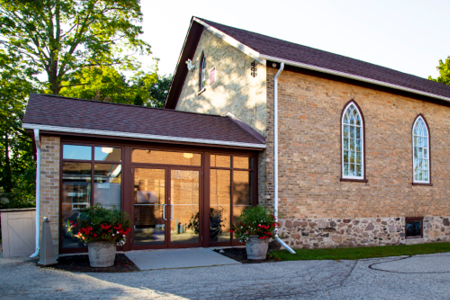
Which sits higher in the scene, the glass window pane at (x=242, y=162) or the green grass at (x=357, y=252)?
the glass window pane at (x=242, y=162)

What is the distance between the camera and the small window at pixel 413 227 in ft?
45.6

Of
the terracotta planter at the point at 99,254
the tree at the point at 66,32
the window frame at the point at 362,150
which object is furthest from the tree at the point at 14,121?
the window frame at the point at 362,150

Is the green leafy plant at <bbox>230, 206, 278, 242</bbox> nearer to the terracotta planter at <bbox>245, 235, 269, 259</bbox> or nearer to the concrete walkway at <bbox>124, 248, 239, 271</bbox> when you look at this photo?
the terracotta planter at <bbox>245, 235, 269, 259</bbox>

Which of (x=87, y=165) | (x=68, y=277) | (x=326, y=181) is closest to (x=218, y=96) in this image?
(x=326, y=181)

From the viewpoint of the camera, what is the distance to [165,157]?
10688 millimetres

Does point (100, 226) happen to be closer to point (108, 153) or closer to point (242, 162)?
point (108, 153)

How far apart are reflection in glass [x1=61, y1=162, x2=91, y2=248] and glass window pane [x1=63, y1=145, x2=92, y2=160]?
0.54 feet

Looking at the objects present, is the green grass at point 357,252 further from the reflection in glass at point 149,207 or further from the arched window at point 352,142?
the reflection in glass at point 149,207

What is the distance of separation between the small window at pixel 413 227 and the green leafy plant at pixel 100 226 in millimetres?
9916

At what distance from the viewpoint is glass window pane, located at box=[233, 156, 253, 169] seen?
1163 cm

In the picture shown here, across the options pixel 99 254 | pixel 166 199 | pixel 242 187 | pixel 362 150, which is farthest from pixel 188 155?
pixel 362 150

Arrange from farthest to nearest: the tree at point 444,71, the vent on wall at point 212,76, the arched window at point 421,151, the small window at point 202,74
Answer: the tree at point 444,71
the small window at point 202,74
the vent on wall at point 212,76
the arched window at point 421,151

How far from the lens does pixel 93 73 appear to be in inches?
813

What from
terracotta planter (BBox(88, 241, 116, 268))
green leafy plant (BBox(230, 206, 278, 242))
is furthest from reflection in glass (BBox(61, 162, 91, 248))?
green leafy plant (BBox(230, 206, 278, 242))
